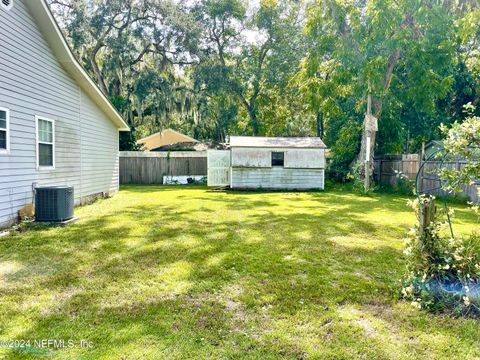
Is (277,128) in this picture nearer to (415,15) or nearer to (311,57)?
(311,57)

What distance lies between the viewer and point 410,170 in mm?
13312

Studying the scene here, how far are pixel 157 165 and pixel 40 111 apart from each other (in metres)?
11.4

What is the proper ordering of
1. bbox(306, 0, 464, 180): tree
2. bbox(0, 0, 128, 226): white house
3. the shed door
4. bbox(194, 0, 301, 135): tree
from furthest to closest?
bbox(194, 0, 301, 135): tree → the shed door → bbox(306, 0, 464, 180): tree → bbox(0, 0, 128, 226): white house

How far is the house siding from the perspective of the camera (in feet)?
48.6

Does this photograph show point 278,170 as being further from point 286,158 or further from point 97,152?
point 97,152

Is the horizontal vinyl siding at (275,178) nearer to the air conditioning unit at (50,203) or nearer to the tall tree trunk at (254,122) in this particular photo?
the tall tree trunk at (254,122)

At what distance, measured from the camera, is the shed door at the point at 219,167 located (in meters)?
16.0

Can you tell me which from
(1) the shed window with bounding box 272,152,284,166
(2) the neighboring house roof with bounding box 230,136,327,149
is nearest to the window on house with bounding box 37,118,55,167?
(2) the neighboring house roof with bounding box 230,136,327,149

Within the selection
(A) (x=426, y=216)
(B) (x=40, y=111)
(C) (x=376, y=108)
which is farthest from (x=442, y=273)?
(C) (x=376, y=108)

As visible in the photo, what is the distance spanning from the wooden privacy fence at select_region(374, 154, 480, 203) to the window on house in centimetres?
985

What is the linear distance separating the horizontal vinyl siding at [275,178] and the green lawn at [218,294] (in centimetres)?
816

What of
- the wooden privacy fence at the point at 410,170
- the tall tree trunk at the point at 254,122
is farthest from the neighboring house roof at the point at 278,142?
the tall tree trunk at the point at 254,122

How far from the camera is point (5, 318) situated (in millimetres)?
2945

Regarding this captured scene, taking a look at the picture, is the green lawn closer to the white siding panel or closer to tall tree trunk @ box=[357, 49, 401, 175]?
tall tree trunk @ box=[357, 49, 401, 175]
